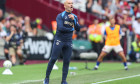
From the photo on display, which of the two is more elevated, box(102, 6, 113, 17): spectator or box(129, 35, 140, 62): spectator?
box(102, 6, 113, 17): spectator

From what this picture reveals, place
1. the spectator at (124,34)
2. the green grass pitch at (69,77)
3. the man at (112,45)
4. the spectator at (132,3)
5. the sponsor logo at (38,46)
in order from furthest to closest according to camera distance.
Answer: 1. the spectator at (132,3)
2. the spectator at (124,34)
3. the sponsor logo at (38,46)
4. the man at (112,45)
5. the green grass pitch at (69,77)

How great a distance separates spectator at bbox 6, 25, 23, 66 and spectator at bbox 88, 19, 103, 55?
563 cm

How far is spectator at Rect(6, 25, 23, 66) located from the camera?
54.2ft

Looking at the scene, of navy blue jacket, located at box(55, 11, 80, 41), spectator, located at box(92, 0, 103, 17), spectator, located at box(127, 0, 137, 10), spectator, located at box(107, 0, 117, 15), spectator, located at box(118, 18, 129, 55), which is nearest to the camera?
navy blue jacket, located at box(55, 11, 80, 41)

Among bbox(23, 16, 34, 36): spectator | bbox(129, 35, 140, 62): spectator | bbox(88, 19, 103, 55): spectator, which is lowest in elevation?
bbox(129, 35, 140, 62): spectator

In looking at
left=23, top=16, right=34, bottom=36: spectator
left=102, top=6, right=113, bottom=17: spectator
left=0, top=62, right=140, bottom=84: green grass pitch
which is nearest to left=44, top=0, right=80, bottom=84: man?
left=0, top=62, right=140, bottom=84: green grass pitch

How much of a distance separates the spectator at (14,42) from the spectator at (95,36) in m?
5.63

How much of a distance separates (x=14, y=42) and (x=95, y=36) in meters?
6.21

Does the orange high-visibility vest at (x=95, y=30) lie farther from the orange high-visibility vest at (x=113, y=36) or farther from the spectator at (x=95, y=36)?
the orange high-visibility vest at (x=113, y=36)

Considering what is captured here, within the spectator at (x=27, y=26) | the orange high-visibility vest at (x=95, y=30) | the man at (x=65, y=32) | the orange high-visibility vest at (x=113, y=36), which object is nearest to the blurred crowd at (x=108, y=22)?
the orange high-visibility vest at (x=95, y=30)

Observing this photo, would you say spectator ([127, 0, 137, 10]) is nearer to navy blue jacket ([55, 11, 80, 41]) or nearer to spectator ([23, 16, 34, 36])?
spectator ([23, 16, 34, 36])

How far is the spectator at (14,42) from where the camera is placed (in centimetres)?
1652

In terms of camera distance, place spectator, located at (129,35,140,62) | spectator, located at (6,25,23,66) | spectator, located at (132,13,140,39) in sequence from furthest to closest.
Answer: spectator, located at (132,13,140,39) → spectator, located at (129,35,140,62) → spectator, located at (6,25,23,66)

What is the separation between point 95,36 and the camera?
842 inches
